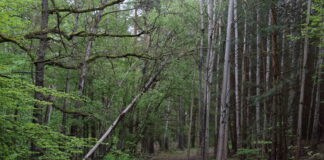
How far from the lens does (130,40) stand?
33.0 feet

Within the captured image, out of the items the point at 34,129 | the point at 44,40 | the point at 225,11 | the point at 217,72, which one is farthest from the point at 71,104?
the point at 225,11

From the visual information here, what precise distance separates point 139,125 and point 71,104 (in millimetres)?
2796

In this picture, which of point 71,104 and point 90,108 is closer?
point 90,108

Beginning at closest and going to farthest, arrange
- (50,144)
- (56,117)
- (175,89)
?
(50,144), (56,117), (175,89)

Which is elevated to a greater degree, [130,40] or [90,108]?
[130,40]

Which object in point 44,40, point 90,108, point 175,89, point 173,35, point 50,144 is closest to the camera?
point 50,144

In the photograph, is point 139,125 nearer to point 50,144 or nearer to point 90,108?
point 90,108

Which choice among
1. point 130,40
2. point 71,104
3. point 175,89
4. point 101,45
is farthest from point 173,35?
point 71,104

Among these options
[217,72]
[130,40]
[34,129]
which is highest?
[130,40]

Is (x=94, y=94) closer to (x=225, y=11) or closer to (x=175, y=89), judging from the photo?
(x=175, y=89)

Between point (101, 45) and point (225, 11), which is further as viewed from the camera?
point (225, 11)

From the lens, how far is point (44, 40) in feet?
18.9

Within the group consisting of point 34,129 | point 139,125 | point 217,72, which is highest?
point 217,72

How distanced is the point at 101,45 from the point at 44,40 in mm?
3749
